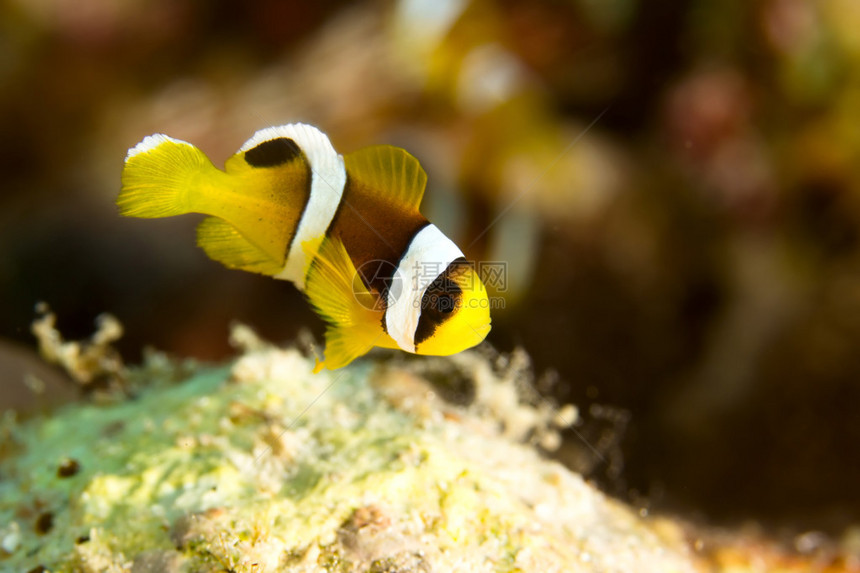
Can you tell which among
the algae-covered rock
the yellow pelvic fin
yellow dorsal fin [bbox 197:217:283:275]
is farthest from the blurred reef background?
the yellow pelvic fin

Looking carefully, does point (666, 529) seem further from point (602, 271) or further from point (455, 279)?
point (602, 271)

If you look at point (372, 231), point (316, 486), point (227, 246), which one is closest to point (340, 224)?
point (372, 231)

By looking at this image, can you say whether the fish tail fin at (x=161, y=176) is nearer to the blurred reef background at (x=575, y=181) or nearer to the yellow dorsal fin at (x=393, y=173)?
the yellow dorsal fin at (x=393, y=173)

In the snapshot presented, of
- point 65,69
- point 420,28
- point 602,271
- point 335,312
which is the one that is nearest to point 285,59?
point 420,28

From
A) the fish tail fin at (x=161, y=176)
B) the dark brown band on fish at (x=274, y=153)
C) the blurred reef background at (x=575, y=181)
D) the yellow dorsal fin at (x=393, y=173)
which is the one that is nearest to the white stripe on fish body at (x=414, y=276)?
the yellow dorsal fin at (x=393, y=173)

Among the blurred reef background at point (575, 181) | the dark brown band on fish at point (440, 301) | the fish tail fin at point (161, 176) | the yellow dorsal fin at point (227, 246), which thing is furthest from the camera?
the blurred reef background at point (575, 181)

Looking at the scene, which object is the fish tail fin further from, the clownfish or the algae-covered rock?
the algae-covered rock

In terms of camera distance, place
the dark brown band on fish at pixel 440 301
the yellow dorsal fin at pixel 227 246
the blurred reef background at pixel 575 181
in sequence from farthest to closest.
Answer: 1. the blurred reef background at pixel 575 181
2. the yellow dorsal fin at pixel 227 246
3. the dark brown band on fish at pixel 440 301
